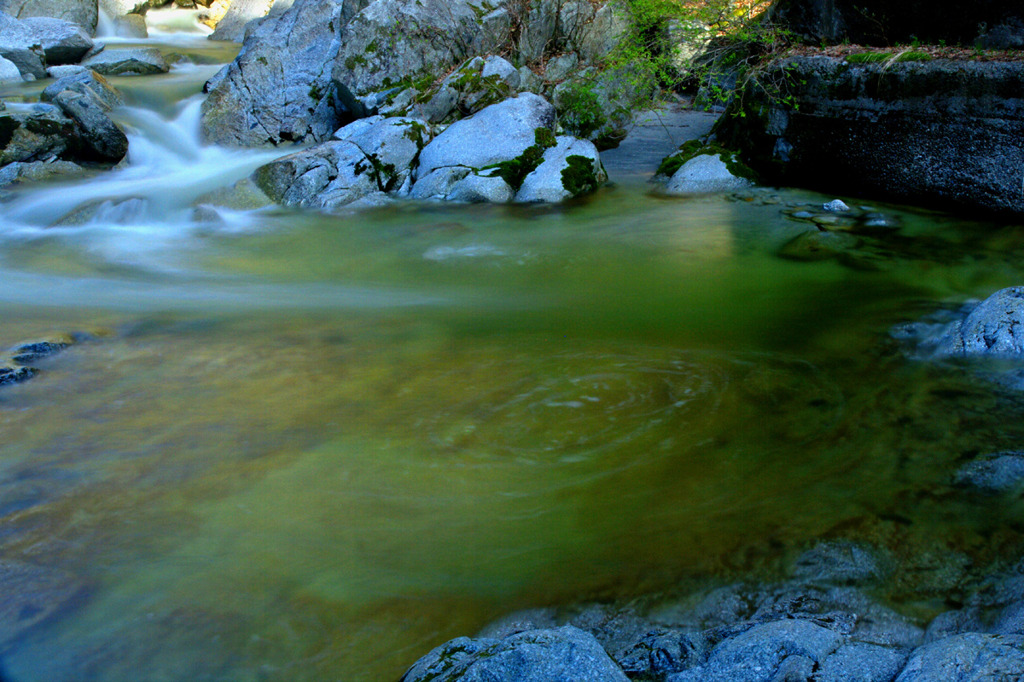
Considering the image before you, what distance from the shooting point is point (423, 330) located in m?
5.98

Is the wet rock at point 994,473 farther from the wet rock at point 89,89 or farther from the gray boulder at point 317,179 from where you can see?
the wet rock at point 89,89

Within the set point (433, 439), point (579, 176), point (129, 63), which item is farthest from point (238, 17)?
point (433, 439)

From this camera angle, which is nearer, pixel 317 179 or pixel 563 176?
pixel 317 179

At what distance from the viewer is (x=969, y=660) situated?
203cm

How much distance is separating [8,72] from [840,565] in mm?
17690

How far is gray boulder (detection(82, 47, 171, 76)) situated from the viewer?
15.5 m

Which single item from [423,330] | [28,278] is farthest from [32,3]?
[423,330]

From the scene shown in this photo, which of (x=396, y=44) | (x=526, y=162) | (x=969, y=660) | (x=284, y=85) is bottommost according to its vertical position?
(x=969, y=660)

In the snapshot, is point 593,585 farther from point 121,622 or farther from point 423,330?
point 423,330

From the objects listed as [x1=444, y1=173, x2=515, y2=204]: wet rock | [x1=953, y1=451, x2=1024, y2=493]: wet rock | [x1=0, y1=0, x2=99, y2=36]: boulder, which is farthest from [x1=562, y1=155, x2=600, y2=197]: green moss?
[x1=0, y1=0, x2=99, y2=36]: boulder

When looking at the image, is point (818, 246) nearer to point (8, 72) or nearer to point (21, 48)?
point (8, 72)

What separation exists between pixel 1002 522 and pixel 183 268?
7774 millimetres

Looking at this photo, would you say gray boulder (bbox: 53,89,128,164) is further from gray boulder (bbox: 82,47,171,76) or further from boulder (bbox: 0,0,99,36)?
boulder (bbox: 0,0,99,36)

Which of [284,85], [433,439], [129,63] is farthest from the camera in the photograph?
[129,63]
